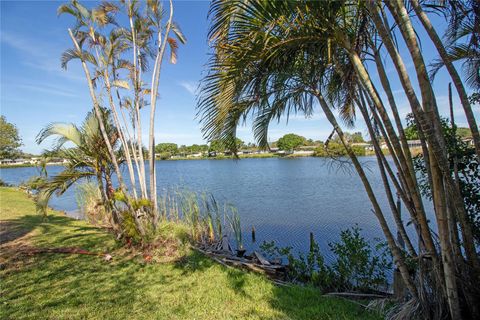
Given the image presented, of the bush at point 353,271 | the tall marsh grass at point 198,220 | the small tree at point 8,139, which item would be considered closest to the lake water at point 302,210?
the tall marsh grass at point 198,220

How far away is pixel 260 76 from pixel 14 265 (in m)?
4.90

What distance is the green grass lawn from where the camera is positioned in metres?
2.96

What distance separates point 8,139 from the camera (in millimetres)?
23094

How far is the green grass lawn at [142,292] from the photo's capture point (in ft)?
9.71

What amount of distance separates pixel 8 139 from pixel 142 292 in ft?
89.9

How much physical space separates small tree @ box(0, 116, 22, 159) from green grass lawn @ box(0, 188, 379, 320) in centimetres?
2357

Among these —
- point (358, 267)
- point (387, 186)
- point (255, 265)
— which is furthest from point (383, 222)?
point (255, 265)

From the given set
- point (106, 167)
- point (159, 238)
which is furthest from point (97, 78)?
point (159, 238)

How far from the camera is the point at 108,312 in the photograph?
2982mm

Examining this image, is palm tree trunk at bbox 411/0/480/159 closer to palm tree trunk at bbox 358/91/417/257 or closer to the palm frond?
palm tree trunk at bbox 358/91/417/257

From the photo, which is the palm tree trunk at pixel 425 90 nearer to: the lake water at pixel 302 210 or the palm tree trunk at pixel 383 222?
the palm tree trunk at pixel 383 222

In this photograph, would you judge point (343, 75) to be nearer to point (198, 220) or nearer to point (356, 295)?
point (356, 295)

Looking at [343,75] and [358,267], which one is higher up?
[343,75]

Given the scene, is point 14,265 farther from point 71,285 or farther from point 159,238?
point 159,238
